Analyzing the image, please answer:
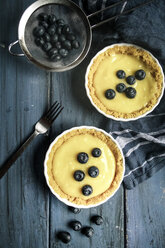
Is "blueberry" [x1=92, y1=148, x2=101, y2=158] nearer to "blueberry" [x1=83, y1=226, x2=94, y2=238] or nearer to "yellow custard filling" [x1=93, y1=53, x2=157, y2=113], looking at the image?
"yellow custard filling" [x1=93, y1=53, x2=157, y2=113]

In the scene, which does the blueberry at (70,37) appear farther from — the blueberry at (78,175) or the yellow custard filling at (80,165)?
the blueberry at (78,175)

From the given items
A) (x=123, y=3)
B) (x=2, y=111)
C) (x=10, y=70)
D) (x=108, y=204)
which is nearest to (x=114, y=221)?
(x=108, y=204)

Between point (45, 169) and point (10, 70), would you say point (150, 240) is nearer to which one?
point (45, 169)

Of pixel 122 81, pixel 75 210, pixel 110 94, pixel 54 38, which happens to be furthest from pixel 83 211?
pixel 54 38

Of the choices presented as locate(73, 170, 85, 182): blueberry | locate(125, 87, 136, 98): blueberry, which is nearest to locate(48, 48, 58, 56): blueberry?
locate(125, 87, 136, 98): blueberry

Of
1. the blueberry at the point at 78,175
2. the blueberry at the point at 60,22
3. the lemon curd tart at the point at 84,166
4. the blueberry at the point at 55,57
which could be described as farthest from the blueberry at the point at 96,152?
the blueberry at the point at 60,22

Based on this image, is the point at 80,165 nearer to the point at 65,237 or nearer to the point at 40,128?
the point at 40,128
